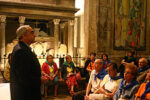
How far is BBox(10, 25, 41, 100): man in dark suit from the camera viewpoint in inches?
81.4

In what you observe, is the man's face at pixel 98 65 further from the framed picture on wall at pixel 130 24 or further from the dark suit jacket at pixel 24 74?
the framed picture on wall at pixel 130 24

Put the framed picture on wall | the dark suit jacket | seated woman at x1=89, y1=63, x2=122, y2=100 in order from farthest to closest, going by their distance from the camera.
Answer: the framed picture on wall, seated woman at x1=89, y1=63, x2=122, y2=100, the dark suit jacket

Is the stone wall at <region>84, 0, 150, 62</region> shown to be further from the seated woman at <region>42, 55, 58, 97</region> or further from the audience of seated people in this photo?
the audience of seated people

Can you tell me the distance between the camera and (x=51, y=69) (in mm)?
6164

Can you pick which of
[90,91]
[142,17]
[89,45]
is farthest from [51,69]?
[142,17]

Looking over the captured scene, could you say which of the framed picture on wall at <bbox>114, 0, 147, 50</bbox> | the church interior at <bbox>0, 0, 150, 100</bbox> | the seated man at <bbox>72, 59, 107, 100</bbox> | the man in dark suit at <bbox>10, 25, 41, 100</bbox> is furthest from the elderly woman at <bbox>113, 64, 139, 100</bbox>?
the framed picture on wall at <bbox>114, 0, 147, 50</bbox>

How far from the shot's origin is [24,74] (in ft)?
6.76

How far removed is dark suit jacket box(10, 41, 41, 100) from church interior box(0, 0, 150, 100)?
5015mm

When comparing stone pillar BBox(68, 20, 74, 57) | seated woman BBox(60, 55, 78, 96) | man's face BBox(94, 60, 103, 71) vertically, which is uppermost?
stone pillar BBox(68, 20, 74, 57)

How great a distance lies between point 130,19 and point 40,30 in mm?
5167

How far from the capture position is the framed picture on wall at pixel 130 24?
966 centimetres

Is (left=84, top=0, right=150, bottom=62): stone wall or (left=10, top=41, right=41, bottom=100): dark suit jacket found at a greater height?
(left=84, top=0, right=150, bottom=62): stone wall

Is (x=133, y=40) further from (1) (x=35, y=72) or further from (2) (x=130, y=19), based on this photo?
(1) (x=35, y=72)

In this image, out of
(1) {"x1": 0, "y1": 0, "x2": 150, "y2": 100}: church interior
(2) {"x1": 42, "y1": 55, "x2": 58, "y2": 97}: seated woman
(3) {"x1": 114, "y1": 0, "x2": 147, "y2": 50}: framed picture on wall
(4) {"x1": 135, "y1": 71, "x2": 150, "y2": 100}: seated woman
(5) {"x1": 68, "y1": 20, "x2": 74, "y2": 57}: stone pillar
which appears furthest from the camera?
(3) {"x1": 114, "y1": 0, "x2": 147, "y2": 50}: framed picture on wall
